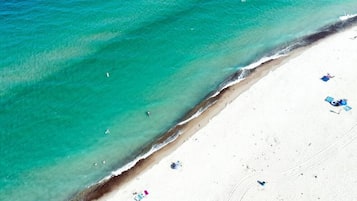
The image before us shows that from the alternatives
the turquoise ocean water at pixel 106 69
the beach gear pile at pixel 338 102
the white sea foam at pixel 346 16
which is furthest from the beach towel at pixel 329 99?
the white sea foam at pixel 346 16

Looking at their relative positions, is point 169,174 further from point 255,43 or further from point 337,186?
point 255,43

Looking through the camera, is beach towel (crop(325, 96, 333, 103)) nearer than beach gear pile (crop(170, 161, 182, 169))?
No

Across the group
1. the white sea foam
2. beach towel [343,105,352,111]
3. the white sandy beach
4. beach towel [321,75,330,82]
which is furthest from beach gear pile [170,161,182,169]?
the white sea foam

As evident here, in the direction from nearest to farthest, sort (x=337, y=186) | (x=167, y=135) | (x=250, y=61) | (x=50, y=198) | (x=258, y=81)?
(x=337, y=186)
(x=50, y=198)
(x=167, y=135)
(x=258, y=81)
(x=250, y=61)

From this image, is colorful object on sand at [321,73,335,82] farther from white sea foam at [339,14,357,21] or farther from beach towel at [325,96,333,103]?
white sea foam at [339,14,357,21]

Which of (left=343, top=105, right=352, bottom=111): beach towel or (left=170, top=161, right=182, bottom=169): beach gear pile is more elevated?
(left=170, top=161, right=182, bottom=169): beach gear pile

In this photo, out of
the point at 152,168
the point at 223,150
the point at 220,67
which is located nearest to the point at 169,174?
the point at 152,168

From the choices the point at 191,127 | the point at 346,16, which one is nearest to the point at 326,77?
the point at 346,16
